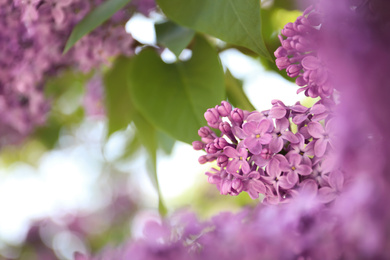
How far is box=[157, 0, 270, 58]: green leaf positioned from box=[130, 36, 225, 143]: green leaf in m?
0.07

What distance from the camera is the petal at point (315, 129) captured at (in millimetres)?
255

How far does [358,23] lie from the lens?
0.18m

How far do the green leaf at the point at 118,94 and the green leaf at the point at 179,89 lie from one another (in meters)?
0.07

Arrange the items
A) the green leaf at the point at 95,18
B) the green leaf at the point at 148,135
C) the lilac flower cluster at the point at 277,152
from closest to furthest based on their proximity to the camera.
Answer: the lilac flower cluster at the point at 277,152
the green leaf at the point at 95,18
the green leaf at the point at 148,135

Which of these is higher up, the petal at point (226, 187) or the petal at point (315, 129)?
the petal at point (315, 129)

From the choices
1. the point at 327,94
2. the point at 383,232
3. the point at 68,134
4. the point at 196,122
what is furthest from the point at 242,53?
the point at 68,134

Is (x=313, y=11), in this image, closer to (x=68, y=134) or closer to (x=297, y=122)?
(x=297, y=122)

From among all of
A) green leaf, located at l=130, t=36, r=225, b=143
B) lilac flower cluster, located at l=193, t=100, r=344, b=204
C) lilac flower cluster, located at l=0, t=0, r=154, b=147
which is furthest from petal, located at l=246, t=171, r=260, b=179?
lilac flower cluster, located at l=0, t=0, r=154, b=147

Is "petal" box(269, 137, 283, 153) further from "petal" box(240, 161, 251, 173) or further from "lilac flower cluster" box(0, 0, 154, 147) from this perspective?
"lilac flower cluster" box(0, 0, 154, 147)

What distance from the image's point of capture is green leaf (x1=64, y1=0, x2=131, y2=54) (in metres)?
0.36

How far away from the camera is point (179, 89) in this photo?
429 millimetres

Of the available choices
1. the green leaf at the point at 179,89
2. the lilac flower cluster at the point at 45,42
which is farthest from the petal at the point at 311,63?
the lilac flower cluster at the point at 45,42

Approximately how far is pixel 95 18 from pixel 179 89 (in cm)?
11

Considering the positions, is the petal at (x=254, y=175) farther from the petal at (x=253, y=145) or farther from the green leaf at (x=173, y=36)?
the green leaf at (x=173, y=36)
